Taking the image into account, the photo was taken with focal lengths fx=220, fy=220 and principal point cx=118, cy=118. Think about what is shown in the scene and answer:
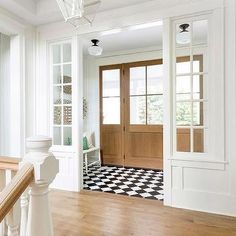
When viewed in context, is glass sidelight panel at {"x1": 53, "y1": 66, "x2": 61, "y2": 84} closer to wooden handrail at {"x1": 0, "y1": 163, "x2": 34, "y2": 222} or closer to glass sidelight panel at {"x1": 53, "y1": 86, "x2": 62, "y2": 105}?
glass sidelight panel at {"x1": 53, "y1": 86, "x2": 62, "y2": 105}

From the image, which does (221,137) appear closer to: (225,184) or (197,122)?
(197,122)

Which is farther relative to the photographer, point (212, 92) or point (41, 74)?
point (41, 74)

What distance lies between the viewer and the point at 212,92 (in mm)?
2658

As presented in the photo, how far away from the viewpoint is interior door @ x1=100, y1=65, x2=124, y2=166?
209 inches

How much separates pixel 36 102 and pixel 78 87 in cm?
87

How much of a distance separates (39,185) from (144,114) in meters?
4.32

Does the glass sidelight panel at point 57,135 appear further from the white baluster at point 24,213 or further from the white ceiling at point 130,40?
the white baluster at point 24,213

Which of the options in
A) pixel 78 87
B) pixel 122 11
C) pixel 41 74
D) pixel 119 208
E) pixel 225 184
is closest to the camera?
pixel 225 184

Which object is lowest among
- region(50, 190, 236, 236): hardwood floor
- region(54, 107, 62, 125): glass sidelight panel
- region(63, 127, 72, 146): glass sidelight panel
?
region(50, 190, 236, 236): hardwood floor

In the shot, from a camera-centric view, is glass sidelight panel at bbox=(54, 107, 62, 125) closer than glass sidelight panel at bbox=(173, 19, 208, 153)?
No

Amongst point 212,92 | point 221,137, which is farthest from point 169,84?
point 221,137

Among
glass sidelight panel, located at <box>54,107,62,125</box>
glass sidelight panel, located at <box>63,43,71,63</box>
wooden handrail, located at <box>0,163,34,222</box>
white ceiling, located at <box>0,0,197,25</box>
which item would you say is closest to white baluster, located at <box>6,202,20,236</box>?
wooden handrail, located at <box>0,163,34,222</box>

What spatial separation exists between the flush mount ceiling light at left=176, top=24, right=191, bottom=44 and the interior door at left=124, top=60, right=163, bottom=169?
2061 mm

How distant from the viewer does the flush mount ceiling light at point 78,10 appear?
1628 mm
